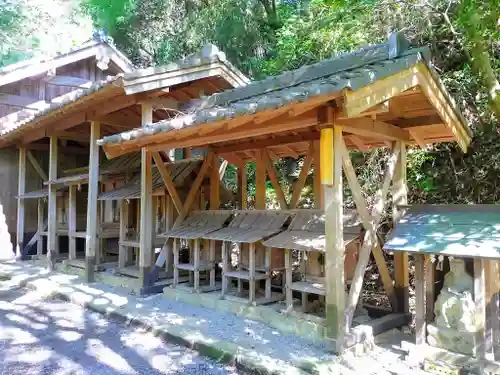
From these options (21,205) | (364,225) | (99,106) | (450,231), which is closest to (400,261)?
(364,225)

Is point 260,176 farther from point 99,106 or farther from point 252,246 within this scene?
point 99,106

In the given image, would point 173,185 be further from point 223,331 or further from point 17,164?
point 17,164

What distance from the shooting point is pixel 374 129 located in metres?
4.77

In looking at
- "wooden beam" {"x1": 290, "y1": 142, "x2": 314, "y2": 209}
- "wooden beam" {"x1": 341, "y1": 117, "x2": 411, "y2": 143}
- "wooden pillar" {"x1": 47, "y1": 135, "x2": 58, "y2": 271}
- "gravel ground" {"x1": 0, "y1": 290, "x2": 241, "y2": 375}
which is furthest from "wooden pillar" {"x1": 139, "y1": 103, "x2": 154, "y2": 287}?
"wooden beam" {"x1": 341, "y1": 117, "x2": 411, "y2": 143}

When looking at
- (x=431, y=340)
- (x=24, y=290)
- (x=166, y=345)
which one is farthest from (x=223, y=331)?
(x=24, y=290)

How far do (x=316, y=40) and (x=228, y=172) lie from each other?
540 cm

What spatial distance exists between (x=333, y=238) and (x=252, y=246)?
147cm

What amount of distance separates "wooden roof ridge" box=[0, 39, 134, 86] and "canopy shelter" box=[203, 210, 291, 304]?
6.45 m

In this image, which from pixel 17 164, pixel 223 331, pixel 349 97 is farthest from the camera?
pixel 17 164

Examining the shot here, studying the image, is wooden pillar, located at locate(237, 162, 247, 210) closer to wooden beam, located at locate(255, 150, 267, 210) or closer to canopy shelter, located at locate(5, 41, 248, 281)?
wooden beam, located at locate(255, 150, 267, 210)

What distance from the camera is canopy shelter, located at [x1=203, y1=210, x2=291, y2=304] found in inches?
210

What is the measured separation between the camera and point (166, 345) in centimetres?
451

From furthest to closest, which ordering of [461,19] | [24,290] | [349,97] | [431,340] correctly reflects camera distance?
[24,290] → [461,19] → [431,340] → [349,97]

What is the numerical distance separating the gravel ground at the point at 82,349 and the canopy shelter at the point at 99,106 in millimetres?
2011
